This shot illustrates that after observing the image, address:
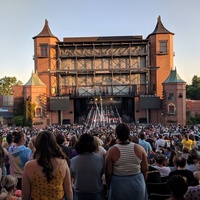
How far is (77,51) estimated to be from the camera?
51.1 m

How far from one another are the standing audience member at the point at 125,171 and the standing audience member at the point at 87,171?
155 mm

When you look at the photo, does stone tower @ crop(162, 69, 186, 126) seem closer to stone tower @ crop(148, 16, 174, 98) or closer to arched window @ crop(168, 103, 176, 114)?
arched window @ crop(168, 103, 176, 114)

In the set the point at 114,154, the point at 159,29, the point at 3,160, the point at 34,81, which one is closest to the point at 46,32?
the point at 34,81

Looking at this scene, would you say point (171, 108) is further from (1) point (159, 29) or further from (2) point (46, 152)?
(2) point (46, 152)

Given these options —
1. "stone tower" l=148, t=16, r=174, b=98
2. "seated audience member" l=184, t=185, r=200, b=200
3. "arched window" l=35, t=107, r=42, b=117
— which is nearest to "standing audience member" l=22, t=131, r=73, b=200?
"seated audience member" l=184, t=185, r=200, b=200

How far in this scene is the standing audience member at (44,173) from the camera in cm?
348

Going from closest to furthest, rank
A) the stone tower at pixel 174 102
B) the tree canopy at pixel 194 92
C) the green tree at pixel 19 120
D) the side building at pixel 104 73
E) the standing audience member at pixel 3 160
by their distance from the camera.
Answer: the standing audience member at pixel 3 160, the stone tower at pixel 174 102, the green tree at pixel 19 120, the side building at pixel 104 73, the tree canopy at pixel 194 92

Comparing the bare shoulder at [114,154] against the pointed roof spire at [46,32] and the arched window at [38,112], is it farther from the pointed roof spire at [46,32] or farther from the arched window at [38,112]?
the pointed roof spire at [46,32]

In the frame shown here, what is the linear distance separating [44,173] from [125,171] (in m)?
1.30

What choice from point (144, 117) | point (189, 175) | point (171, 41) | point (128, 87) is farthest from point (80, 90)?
point (189, 175)

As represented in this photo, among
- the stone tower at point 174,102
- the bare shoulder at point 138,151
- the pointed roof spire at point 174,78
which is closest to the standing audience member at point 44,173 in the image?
the bare shoulder at point 138,151

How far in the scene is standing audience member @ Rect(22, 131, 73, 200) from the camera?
137 inches

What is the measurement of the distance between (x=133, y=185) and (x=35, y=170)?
1501 mm

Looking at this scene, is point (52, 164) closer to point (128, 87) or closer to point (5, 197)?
point (5, 197)
